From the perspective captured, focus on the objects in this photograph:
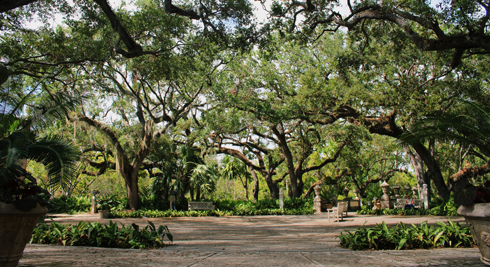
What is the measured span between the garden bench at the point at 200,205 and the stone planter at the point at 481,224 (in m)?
16.4

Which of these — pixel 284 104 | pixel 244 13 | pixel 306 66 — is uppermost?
pixel 306 66

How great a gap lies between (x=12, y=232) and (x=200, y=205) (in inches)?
629

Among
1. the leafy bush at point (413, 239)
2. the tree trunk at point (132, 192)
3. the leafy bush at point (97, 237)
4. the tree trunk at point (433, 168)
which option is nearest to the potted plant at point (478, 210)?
the leafy bush at point (413, 239)

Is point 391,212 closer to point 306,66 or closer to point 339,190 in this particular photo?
point 306,66

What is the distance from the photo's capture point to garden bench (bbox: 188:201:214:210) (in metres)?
19.0

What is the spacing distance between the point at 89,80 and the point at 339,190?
26683mm

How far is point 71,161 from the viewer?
4.42m

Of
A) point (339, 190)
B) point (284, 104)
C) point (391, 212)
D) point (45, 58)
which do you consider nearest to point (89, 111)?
point (45, 58)

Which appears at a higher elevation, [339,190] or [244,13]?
[244,13]

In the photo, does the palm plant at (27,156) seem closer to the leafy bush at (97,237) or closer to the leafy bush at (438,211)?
the leafy bush at (97,237)

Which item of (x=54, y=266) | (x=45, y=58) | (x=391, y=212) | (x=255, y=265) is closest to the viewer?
(x=54, y=266)

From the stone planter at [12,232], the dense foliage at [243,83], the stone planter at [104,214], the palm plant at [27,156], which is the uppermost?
the dense foliage at [243,83]

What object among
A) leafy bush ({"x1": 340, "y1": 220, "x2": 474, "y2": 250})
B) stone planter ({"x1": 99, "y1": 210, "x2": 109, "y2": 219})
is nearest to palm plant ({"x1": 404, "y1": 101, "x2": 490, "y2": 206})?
leafy bush ({"x1": 340, "y1": 220, "x2": 474, "y2": 250})

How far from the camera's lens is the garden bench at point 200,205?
18969 millimetres
